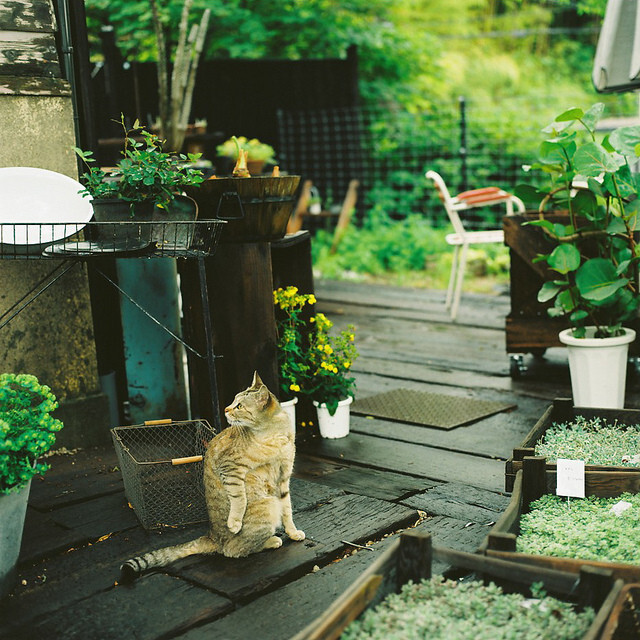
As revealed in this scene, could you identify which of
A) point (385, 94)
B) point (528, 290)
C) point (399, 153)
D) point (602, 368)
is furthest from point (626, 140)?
point (385, 94)

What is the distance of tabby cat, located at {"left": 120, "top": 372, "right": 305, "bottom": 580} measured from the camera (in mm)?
Answer: 2518

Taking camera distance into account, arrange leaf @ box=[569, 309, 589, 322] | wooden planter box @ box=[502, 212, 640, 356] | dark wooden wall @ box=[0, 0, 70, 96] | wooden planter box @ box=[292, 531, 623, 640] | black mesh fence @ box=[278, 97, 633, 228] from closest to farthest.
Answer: wooden planter box @ box=[292, 531, 623, 640] → dark wooden wall @ box=[0, 0, 70, 96] → leaf @ box=[569, 309, 589, 322] → wooden planter box @ box=[502, 212, 640, 356] → black mesh fence @ box=[278, 97, 633, 228]

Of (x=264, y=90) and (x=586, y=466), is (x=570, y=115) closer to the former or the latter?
(x=586, y=466)

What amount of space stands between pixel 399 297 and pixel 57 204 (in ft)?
14.7

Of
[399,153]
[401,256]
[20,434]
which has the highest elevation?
[399,153]

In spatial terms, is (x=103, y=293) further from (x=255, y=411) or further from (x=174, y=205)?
(x=255, y=411)

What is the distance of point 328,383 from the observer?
372 cm

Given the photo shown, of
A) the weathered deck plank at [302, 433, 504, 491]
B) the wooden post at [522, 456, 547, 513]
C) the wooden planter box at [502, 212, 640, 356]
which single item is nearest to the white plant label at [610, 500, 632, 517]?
the wooden post at [522, 456, 547, 513]

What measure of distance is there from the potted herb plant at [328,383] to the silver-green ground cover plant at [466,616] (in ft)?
6.36

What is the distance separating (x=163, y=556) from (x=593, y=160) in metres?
2.38

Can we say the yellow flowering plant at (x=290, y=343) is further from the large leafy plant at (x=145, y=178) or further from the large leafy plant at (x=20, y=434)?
the large leafy plant at (x=20, y=434)

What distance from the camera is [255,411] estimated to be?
262cm

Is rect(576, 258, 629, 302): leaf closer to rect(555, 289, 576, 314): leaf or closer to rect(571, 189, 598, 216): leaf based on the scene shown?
rect(555, 289, 576, 314): leaf

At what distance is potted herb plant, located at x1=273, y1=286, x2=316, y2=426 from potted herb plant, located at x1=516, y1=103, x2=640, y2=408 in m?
1.17
